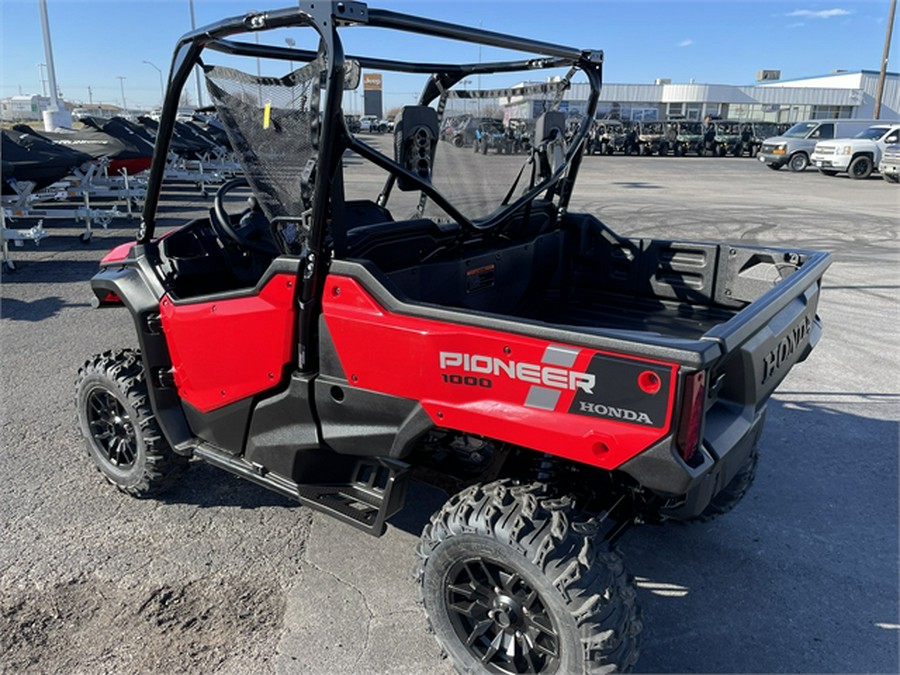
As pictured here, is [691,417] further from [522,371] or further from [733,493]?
[733,493]

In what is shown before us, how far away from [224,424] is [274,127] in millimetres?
1383

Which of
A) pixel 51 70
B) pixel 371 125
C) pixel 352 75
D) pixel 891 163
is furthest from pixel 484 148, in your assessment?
pixel 51 70

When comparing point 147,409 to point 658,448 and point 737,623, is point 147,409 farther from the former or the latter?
point 737,623

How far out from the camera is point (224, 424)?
3.31 meters

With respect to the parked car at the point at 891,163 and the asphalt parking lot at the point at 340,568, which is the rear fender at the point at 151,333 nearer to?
the asphalt parking lot at the point at 340,568

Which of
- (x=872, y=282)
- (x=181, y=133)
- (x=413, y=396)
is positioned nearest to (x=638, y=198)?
(x=872, y=282)

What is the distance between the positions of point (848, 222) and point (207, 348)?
13988 mm

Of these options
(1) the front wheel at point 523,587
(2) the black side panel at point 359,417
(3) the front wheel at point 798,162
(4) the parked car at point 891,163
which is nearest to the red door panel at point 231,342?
(2) the black side panel at point 359,417

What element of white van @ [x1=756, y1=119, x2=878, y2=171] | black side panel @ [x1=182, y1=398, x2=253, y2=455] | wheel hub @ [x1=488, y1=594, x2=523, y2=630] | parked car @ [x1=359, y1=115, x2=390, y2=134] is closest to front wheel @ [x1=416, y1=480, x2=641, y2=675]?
wheel hub @ [x1=488, y1=594, x2=523, y2=630]

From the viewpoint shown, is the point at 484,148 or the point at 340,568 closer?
the point at 340,568

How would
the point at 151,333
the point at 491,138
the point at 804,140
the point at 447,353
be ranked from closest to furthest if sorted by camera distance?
1. the point at 447,353
2. the point at 151,333
3. the point at 491,138
4. the point at 804,140

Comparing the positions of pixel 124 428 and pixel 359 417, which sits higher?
pixel 359 417

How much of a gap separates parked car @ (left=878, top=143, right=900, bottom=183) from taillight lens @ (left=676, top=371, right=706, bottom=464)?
2339cm

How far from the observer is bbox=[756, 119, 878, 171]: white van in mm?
26406
